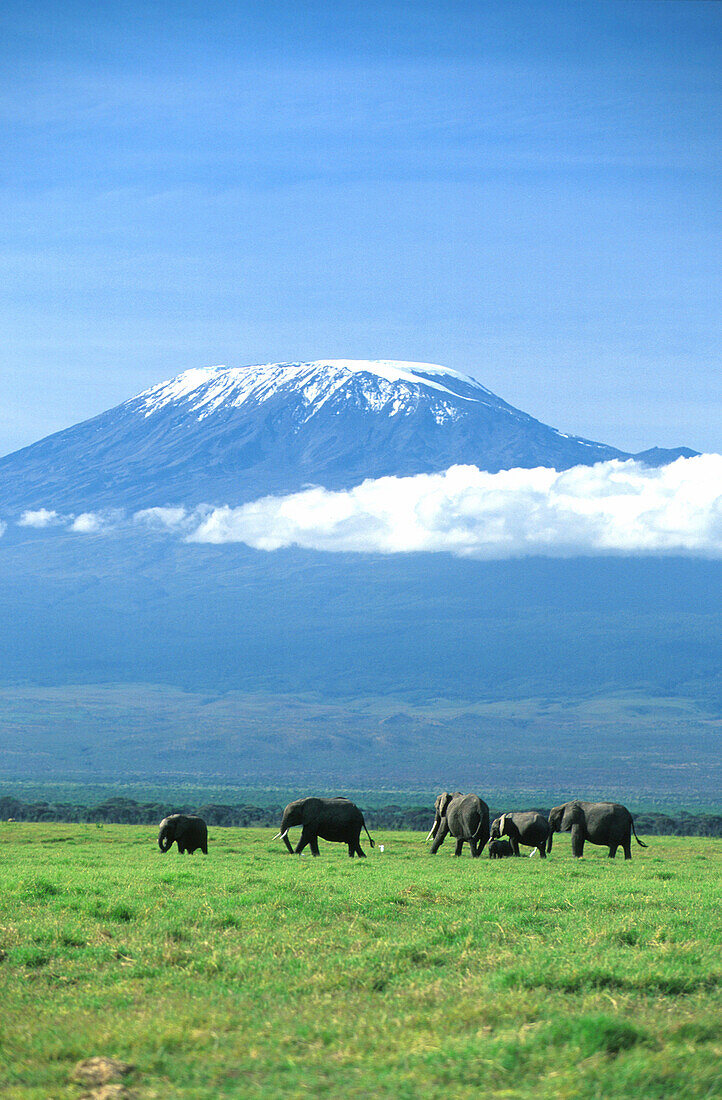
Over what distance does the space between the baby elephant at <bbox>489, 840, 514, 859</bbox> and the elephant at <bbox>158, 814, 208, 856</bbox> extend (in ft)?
27.5

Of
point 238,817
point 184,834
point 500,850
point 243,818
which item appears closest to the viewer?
point 500,850

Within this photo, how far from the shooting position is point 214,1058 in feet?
28.9

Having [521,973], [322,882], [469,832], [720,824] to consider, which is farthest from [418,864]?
[720,824]

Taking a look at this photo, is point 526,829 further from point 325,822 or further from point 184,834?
point 184,834

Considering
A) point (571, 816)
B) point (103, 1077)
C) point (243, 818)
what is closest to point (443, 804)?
point (571, 816)

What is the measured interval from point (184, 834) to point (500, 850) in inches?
367

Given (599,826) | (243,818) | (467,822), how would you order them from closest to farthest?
(467,822)
(599,826)
(243,818)

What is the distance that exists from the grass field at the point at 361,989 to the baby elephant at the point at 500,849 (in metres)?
11.7

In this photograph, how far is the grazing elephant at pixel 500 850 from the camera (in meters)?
32.7

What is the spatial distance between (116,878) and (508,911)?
8.90 metres

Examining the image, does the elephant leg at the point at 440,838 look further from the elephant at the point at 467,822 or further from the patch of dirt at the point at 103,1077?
the patch of dirt at the point at 103,1077

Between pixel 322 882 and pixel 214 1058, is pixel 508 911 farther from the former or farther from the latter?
pixel 214 1058

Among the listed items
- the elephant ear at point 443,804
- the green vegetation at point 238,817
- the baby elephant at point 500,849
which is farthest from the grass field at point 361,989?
the green vegetation at point 238,817

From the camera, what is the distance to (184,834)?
33.2 m
